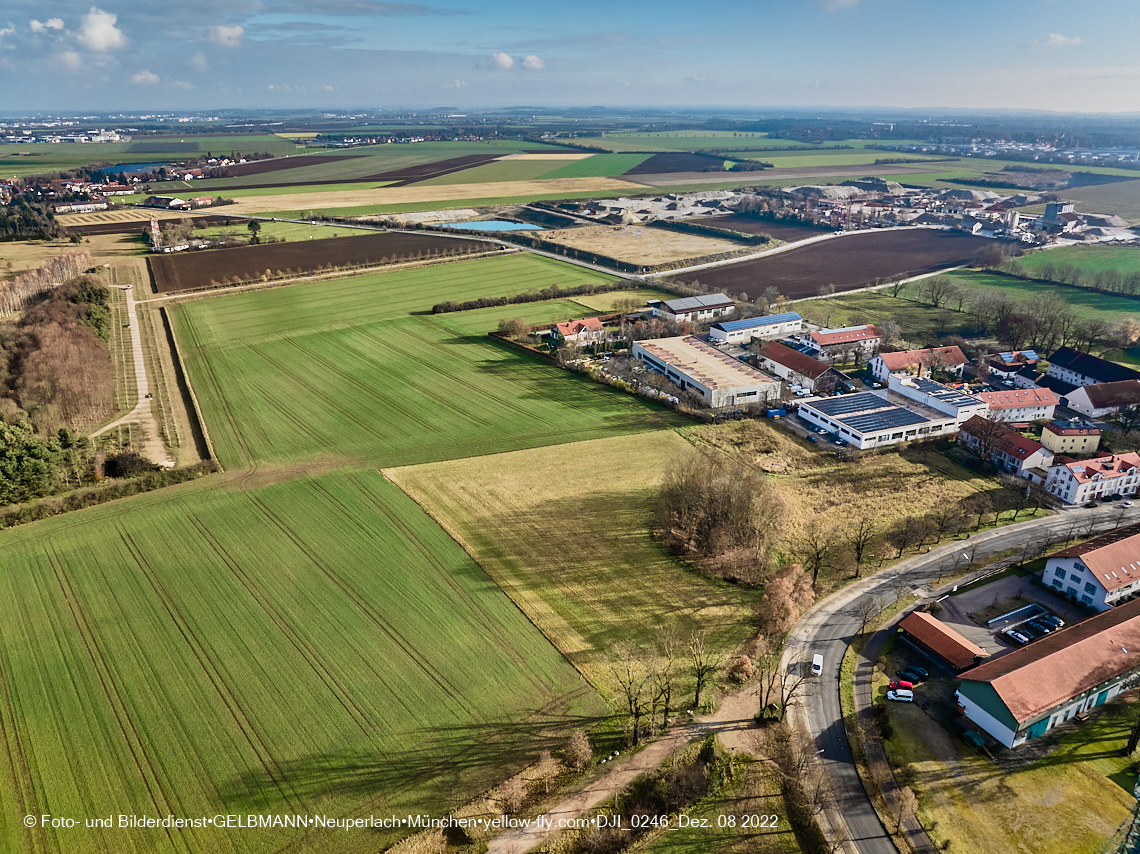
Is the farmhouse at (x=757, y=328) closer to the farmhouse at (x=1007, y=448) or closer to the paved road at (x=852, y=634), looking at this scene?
the farmhouse at (x=1007, y=448)

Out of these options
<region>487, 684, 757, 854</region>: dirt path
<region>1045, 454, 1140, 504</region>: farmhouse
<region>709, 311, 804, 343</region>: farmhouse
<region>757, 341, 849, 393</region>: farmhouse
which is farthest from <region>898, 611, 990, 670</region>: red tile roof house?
<region>709, 311, 804, 343</region>: farmhouse

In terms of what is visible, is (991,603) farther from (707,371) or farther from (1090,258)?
(1090,258)

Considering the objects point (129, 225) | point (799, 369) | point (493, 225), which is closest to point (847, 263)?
point (799, 369)

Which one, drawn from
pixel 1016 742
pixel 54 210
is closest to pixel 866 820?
pixel 1016 742

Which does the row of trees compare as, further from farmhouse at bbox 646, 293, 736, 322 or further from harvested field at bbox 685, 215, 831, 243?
harvested field at bbox 685, 215, 831, 243

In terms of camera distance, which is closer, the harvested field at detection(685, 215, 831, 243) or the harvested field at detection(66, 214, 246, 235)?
the harvested field at detection(66, 214, 246, 235)

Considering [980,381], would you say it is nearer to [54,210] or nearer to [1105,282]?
[1105,282]

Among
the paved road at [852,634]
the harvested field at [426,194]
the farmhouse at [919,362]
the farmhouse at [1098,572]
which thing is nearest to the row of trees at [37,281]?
the harvested field at [426,194]
